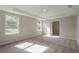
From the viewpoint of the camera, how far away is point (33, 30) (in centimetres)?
242

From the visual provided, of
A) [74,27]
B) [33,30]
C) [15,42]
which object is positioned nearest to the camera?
[15,42]

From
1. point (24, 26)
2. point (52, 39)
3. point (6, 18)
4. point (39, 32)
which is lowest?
point (52, 39)
